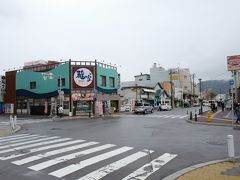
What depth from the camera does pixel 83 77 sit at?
45.6 meters

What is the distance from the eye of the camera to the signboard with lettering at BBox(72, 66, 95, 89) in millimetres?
45094

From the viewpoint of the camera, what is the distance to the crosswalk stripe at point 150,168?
8.05 meters

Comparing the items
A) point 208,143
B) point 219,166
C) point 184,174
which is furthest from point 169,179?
point 208,143

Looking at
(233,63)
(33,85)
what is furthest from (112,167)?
(33,85)

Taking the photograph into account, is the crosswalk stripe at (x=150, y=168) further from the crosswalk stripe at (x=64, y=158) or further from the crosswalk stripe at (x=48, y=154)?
the crosswalk stripe at (x=48, y=154)

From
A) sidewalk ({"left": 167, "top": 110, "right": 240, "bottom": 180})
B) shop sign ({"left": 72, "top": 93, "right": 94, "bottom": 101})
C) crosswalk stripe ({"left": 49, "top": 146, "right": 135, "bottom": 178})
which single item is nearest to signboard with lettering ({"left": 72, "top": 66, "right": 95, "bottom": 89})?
shop sign ({"left": 72, "top": 93, "right": 94, "bottom": 101})

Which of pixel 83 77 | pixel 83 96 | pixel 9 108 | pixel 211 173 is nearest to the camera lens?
pixel 211 173

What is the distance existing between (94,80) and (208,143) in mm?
33646

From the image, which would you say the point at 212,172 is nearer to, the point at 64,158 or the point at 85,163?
the point at 85,163

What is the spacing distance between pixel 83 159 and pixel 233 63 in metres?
9.67

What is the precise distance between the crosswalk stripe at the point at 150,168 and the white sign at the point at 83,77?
35467mm

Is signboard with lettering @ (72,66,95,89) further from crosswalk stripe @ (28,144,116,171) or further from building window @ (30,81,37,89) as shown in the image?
crosswalk stripe @ (28,144,116,171)

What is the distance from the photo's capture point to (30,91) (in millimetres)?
49875

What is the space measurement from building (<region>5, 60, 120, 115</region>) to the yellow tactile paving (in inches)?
1322
